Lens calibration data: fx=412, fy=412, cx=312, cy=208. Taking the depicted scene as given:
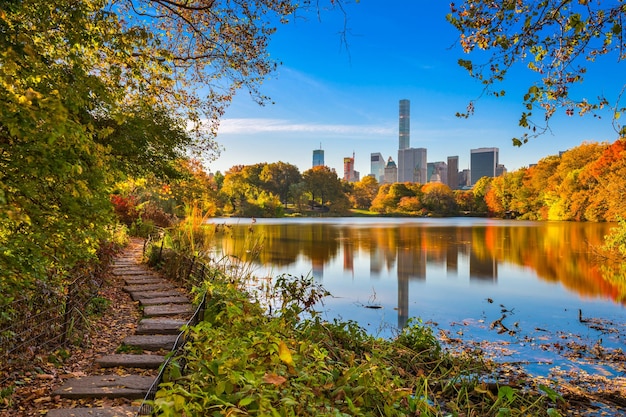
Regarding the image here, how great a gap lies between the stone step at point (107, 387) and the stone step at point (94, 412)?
0.52ft

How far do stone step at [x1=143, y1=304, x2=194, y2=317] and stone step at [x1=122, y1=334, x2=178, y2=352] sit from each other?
0.57 m

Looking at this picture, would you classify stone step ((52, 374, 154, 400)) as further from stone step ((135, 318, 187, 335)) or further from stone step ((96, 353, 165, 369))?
stone step ((135, 318, 187, 335))

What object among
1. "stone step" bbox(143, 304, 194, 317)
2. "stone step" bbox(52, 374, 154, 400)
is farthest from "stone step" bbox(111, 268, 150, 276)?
"stone step" bbox(52, 374, 154, 400)

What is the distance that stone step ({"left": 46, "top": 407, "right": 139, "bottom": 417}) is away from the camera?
193cm

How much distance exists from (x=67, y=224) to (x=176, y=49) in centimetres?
482

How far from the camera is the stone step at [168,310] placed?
3.64 meters

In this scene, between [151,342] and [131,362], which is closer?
[131,362]

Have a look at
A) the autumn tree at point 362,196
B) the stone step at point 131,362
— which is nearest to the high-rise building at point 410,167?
the autumn tree at point 362,196

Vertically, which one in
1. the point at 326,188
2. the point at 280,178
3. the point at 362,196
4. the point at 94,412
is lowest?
the point at 94,412

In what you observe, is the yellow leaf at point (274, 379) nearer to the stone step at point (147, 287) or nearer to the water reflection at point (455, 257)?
the stone step at point (147, 287)

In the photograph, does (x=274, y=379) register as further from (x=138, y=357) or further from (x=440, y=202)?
(x=440, y=202)

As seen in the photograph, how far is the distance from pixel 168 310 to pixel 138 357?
3.55 ft

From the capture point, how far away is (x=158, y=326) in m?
3.28

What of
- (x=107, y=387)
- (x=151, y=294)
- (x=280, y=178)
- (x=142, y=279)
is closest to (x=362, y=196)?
(x=280, y=178)
